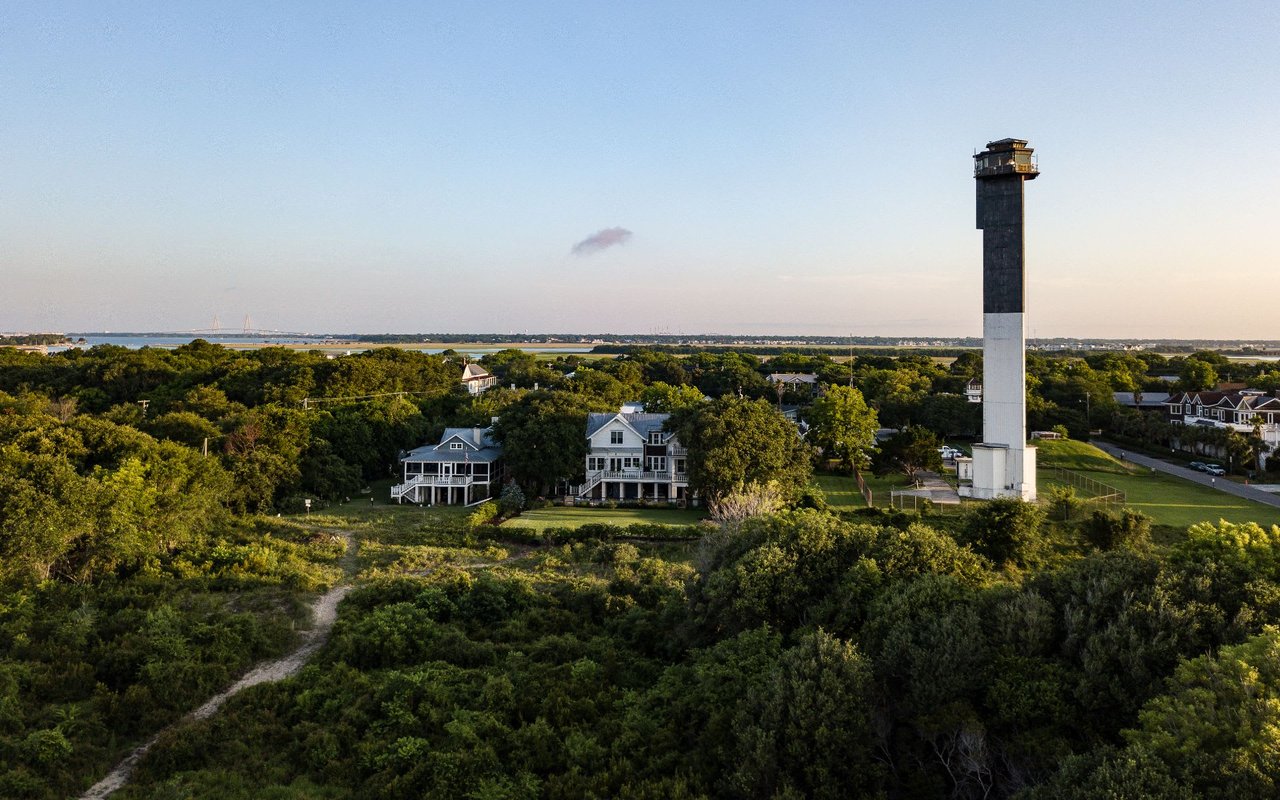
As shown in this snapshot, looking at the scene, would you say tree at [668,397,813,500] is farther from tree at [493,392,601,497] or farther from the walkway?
tree at [493,392,601,497]

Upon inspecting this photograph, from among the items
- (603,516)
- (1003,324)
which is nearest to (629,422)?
(603,516)

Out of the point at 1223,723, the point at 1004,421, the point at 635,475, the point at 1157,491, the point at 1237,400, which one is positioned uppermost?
the point at 1004,421

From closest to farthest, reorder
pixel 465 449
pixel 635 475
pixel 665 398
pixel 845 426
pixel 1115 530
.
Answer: pixel 1115 530 → pixel 635 475 → pixel 465 449 → pixel 845 426 → pixel 665 398

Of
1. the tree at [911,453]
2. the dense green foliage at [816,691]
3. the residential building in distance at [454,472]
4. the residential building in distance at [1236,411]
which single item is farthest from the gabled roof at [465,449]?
the residential building in distance at [1236,411]

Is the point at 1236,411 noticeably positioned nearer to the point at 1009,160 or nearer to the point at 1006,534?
the point at 1009,160

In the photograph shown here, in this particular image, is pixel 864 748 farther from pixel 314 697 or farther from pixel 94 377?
pixel 94 377

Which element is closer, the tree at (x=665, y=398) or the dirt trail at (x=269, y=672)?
the dirt trail at (x=269, y=672)

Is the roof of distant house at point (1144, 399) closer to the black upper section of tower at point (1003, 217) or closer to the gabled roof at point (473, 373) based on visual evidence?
the black upper section of tower at point (1003, 217)
